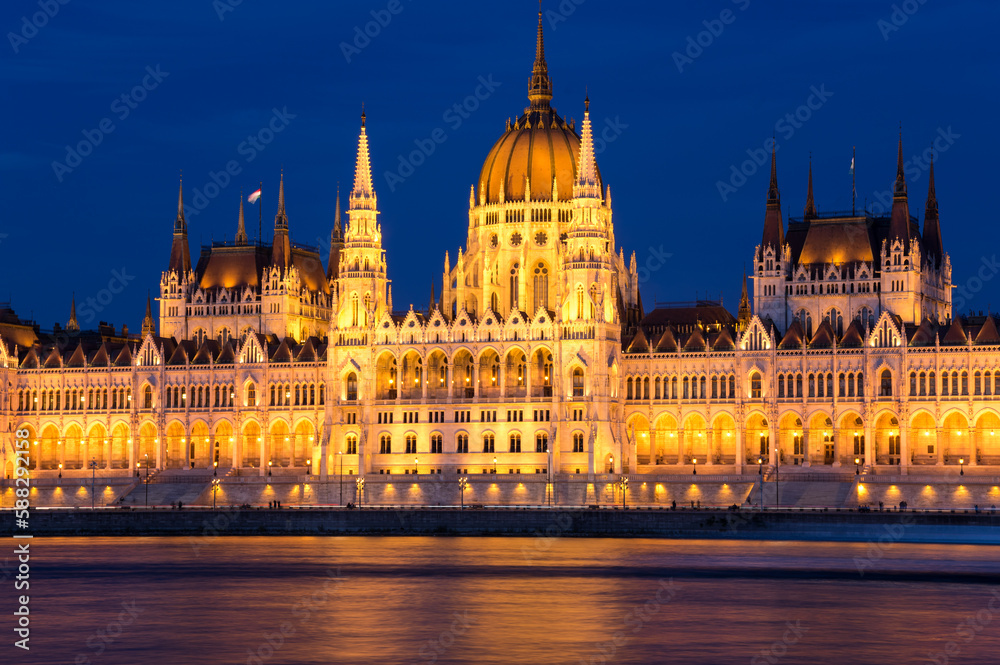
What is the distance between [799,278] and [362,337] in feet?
120

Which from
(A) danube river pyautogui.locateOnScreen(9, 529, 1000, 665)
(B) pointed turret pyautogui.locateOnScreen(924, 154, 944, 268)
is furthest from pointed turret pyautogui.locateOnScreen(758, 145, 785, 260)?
(A) danube river pyautogui.locateOnScreen(9, 529, 1000, 665)

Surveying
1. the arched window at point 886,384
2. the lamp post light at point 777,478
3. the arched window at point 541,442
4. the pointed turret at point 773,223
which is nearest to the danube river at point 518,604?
the lamp post light at point 777,478

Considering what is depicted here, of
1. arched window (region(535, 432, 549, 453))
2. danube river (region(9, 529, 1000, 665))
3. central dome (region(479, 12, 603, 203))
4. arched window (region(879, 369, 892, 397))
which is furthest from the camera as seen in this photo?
central dome (region(479, 12, 603, 203))

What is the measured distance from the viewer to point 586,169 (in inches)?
6033

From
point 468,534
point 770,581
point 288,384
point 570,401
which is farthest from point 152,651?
point 288,384

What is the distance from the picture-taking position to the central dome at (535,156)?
164 metres

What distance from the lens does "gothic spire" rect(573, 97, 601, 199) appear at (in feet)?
500

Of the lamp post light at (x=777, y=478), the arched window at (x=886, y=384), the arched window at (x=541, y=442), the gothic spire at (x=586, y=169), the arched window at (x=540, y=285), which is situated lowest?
the lamp post light at (x=777, y=478)

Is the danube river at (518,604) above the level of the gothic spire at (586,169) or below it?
below

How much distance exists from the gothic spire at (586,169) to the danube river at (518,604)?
43.0m

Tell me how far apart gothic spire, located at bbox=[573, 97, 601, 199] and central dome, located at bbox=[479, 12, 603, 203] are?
8.02 metres

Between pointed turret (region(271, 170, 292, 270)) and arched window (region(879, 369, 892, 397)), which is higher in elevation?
pointed turret (region(271, 170, 292, 270))

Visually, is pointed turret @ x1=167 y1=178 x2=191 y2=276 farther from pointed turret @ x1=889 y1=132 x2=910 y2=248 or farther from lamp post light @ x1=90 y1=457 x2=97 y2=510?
pointed turret @ x1=889 y1=132 x2=910 y2=248

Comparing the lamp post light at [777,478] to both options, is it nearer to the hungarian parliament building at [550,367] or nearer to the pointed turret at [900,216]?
the hungarian parliament building at [550,367]
